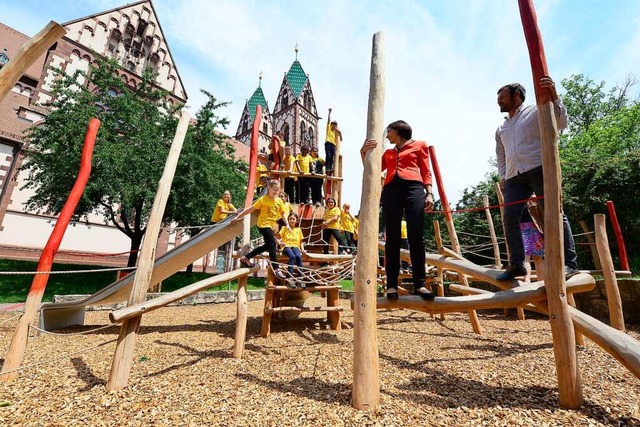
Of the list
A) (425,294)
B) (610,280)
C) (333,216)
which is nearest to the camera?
(425,294)

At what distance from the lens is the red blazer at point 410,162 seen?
2807 millimetres

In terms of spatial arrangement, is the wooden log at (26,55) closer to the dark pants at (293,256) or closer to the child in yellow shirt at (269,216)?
the child in yellow shirt at (269,216)

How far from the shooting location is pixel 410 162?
2844mm

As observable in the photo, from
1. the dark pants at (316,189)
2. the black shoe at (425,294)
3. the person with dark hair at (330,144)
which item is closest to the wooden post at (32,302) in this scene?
the black shoe at (425,294)

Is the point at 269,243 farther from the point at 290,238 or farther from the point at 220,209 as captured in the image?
the point at 220,209

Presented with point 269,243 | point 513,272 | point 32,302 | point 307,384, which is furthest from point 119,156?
point 513,272

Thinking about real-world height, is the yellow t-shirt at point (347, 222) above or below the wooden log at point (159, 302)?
above

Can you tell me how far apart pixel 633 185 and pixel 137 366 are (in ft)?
56.2

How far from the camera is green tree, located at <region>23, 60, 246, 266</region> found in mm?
11430

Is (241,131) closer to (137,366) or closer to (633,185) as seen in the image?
(633,185)

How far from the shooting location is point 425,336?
16.2ft

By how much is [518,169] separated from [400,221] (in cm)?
117

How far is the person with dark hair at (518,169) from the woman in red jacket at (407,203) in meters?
0.76

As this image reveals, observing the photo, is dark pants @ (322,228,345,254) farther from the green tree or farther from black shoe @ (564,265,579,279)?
the green tree
